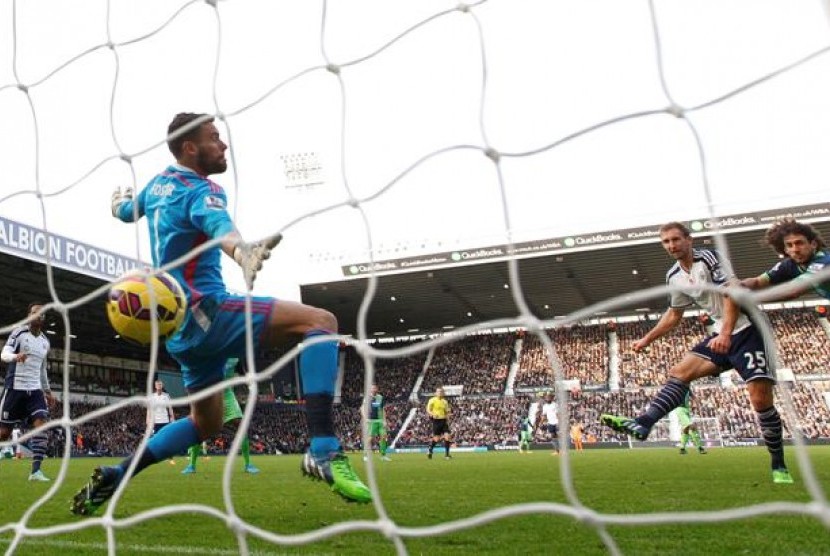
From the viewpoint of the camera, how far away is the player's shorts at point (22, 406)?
7.34 metres

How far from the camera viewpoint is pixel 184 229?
3094mm

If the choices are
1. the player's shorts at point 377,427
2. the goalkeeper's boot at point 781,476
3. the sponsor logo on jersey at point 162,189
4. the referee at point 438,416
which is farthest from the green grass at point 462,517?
the player's shorts at point 377,427

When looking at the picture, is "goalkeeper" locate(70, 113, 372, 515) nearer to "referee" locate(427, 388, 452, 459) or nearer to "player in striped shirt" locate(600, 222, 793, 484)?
"player in striped shirt" locate(600, 222, 793, 484)

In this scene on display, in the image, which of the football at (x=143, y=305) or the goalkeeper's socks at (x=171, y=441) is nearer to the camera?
the football at (x=143, y=305)

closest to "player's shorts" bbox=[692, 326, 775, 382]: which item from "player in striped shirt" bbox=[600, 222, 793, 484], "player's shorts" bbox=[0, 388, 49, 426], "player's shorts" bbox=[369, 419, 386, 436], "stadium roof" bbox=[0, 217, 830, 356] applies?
Result: "player in striped shirt" bbox=[600, 222, 793, 484]

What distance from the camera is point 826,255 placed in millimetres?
4238

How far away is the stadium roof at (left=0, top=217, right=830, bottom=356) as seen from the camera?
2309cm

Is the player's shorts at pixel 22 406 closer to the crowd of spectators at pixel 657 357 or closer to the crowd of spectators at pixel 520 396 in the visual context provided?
the crowd of spectators at pixel 520 396

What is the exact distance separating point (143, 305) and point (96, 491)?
0.87m

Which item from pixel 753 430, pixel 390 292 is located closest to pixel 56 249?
pixel 390 292

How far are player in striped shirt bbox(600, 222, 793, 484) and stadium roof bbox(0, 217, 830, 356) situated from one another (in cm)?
1745

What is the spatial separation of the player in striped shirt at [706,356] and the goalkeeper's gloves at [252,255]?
2.80 metres

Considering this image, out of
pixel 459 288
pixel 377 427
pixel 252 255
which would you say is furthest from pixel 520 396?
pixel 252 255

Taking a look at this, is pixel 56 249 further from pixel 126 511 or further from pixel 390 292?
pixel 126 511
